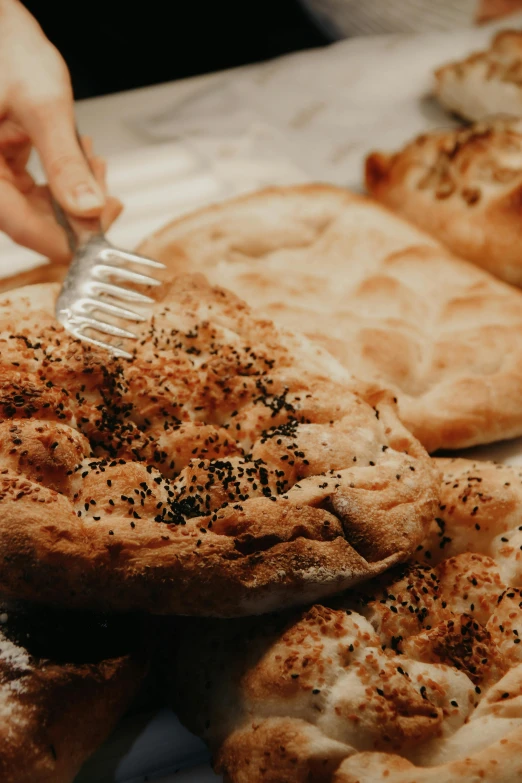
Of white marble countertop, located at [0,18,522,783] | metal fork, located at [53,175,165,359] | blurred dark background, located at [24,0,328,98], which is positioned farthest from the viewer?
blurred dark background, located at [24,0,328,98]

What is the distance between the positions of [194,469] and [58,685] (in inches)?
19.4

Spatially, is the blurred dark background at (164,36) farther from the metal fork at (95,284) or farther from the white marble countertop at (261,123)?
the metal fork at (95,284)

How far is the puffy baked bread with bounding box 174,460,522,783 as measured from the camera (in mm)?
1372

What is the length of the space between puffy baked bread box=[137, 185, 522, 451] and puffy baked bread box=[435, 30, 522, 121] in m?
1.16

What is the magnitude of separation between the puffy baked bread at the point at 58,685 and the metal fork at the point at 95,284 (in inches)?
26.3

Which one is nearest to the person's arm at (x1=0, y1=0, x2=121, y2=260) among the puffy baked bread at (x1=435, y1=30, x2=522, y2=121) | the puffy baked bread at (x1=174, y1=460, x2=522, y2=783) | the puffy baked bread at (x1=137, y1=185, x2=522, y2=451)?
the puffy baked bread at (x1=137, y1=185, x2=522, y2=451)

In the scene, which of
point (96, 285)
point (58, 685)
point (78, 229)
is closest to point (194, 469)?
point (58, 685)

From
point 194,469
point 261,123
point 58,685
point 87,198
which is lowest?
point 261,123

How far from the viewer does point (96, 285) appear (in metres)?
2.18

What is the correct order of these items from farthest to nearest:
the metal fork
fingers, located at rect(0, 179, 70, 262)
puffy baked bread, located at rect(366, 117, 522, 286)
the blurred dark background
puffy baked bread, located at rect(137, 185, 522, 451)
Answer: the blurred dark background → puffy baked bread, located at rect(366, 117, 522, 286) → fingers, located at rect(0, 179, 70, 262) → puffy baked bread, located at rect(137, 185, 522, 451) → the metal fork

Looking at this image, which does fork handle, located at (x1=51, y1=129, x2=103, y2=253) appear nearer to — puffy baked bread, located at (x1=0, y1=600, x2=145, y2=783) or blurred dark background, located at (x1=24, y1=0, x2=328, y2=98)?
puffy baked bread, located at (x1=0, y1=600, x2=145, y2=783)

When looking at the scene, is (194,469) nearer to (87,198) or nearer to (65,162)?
(87,198)

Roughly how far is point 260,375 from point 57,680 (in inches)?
34.0

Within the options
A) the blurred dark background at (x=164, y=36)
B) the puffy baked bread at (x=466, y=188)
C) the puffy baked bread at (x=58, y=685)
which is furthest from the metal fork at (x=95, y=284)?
the blurred dark background at (x=164, y=36)
